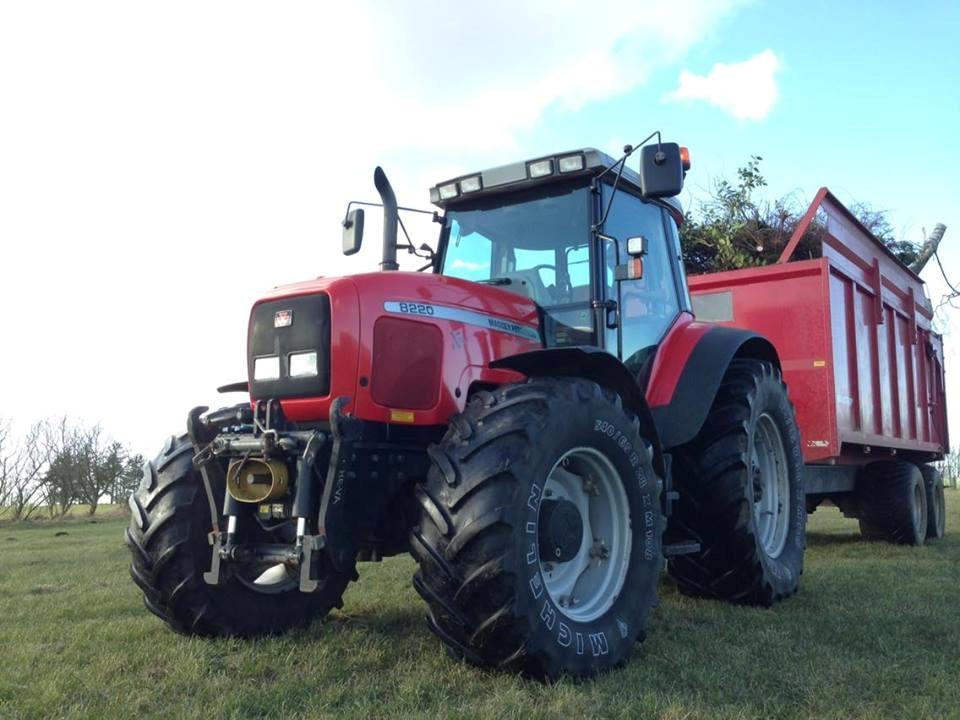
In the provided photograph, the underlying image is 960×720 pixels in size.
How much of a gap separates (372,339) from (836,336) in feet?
16.8

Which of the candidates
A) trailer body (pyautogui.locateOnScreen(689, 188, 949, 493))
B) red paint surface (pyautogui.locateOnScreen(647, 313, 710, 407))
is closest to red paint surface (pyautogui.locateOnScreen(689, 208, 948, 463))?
trailer body (pyautogui.locateOnScreen(689, 188, 949, 493))

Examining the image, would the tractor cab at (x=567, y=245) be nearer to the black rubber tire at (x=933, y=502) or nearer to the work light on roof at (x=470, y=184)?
the work light on roof at (x=470, y=184)

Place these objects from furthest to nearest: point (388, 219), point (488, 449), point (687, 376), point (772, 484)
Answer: point (772, 484) → point (687, 376) → point (388, 219) → point (488, 449)

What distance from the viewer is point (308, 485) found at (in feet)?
12.0

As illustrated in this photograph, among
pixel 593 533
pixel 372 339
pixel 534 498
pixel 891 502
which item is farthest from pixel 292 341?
pixel 891 502

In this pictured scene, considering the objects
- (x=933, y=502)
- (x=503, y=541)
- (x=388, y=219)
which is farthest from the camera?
(x=933, y=502)

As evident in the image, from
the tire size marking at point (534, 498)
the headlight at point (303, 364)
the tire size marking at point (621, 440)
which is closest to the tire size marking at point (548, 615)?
the tire size marking at point (534, 498)

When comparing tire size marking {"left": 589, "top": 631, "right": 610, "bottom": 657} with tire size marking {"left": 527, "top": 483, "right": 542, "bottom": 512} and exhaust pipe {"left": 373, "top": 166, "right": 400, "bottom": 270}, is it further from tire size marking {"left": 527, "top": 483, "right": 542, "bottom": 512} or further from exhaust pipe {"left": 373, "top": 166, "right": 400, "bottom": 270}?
exhaust pipe {"left": 373, "top": 166, "right": 400, "bottom": 270}

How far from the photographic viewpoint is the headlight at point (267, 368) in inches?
161

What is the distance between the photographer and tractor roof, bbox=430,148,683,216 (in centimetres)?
492

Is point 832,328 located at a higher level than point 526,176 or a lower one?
lower

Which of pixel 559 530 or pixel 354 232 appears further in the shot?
pixel 354 232

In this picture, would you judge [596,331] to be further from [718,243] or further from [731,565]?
[718,243]

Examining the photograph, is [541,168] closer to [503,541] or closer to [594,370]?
[594,370]
